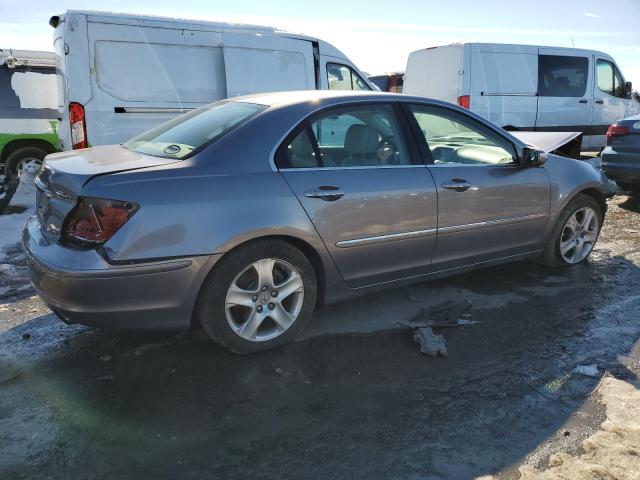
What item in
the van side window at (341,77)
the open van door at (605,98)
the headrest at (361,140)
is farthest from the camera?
the open van door at (605,98)

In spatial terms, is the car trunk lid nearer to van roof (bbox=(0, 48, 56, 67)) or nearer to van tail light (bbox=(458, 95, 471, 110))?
van roof (bbox=(0, 48, 56, 67))

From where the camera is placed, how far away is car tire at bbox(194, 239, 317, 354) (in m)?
3.03

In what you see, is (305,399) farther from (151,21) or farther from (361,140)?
(151,21)

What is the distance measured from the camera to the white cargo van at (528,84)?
960 centimetres

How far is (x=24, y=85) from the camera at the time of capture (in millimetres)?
8945

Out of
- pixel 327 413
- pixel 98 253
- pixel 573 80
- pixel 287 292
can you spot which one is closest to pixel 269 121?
pixel 287 292

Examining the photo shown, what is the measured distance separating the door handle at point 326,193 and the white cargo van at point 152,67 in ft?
14.2

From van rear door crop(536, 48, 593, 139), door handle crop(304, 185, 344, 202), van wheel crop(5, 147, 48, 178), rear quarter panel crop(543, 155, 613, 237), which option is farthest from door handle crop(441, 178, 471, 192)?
van wheel crop(5, 147, 48, 178)

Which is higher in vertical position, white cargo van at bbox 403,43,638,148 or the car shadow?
white cargo van at bbox 403,43,638,148

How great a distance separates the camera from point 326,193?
3270 mm

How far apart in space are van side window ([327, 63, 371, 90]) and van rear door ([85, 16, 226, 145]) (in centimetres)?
167

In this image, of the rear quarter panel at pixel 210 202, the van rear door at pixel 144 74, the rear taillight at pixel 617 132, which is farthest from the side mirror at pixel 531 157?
the van rear door at pixel 144 74

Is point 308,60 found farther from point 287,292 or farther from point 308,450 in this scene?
point 308,450

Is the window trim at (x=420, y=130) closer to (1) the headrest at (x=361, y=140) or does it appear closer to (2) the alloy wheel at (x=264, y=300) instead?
(1) the headrest at (x=361, y=140)
